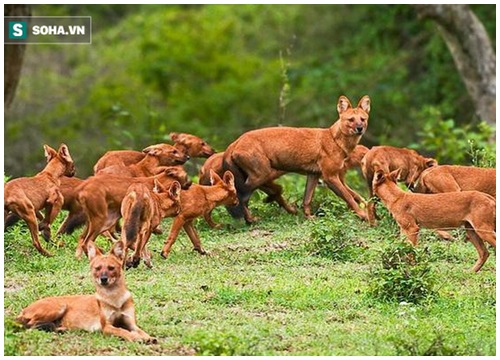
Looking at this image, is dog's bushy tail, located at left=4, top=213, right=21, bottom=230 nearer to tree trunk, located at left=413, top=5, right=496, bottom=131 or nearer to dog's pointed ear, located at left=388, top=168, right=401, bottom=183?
dog's pointed ear, located at left=388, top=168, right=401, bottom=183

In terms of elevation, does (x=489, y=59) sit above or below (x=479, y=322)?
above

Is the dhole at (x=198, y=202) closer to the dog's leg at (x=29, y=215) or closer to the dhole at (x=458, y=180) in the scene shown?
the dog's leg at (x=29, y=215)

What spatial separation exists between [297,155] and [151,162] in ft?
4.84

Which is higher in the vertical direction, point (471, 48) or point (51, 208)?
point (471, 48)

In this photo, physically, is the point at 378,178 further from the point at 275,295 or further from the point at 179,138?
the point at 179,138

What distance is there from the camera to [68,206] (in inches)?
470

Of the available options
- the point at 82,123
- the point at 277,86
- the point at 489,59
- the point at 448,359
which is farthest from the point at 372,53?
the point at 448,359

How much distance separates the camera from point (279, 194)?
526 inches

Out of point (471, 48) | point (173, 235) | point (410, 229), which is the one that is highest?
point (471, 48)

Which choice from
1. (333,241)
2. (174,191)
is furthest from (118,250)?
(333,241)

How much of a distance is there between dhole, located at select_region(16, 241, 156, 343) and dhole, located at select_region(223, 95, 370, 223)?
3.54m

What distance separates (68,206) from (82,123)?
15.5 m

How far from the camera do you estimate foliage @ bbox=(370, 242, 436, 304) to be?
10.2 meters

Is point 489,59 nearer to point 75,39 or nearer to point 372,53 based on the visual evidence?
point 372,53
